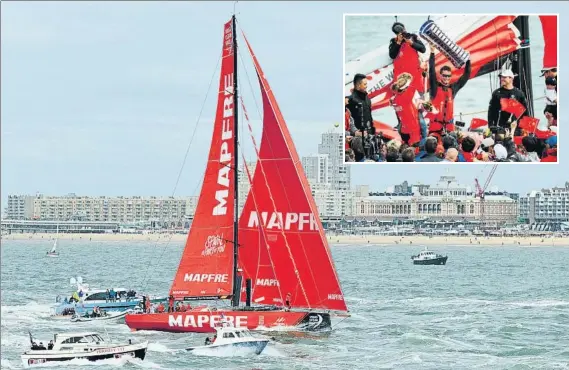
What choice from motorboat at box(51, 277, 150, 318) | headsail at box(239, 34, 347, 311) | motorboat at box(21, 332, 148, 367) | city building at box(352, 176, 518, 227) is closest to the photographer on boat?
motorboat at box(51, 277, 150, 318)

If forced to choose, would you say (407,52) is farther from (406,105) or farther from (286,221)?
(286,221)

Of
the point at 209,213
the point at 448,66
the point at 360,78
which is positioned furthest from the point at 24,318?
the point at 448,66

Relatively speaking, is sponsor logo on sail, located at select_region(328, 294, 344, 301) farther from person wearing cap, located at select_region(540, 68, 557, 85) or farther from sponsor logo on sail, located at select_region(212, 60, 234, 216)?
person wearing cap, located at select_region(540, 68, 557, 85)

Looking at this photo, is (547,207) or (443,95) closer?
(443,95)

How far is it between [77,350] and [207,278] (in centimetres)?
592

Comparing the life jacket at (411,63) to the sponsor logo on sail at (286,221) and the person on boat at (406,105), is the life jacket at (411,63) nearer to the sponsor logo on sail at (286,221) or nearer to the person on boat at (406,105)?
the person on boat at (406,105)

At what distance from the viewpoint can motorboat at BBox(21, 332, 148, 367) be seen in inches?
1163

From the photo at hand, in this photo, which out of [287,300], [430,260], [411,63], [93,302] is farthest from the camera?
[430,260]

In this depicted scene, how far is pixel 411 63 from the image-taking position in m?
54.1

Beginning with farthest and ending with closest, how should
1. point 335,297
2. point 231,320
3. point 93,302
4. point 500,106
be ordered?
point 500,106 < point 93,302 < point 335,297 < point 231,320

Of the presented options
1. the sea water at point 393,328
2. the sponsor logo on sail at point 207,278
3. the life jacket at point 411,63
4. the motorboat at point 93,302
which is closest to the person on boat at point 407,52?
the life jacket at point 411,63

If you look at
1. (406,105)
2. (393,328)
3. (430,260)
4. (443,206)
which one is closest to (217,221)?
(393,328)

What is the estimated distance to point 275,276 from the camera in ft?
114

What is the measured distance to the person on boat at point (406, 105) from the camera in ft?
177
